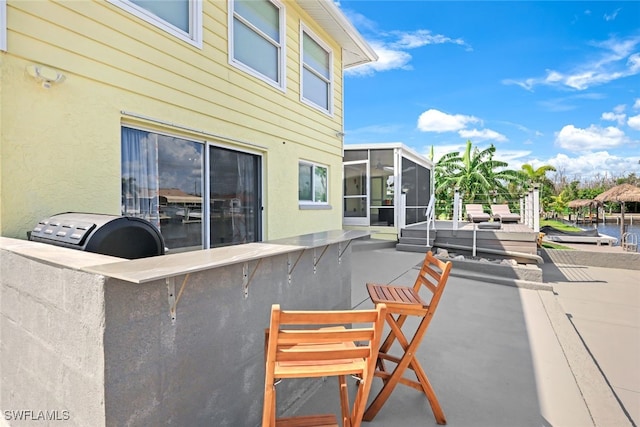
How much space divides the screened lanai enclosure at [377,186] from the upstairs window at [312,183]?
4.50 meters

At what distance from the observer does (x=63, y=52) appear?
2795mm

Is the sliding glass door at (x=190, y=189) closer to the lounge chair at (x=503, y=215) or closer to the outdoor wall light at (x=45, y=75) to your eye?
the outdoor wall light at (x=45, y=75)

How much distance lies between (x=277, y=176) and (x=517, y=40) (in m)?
19.2

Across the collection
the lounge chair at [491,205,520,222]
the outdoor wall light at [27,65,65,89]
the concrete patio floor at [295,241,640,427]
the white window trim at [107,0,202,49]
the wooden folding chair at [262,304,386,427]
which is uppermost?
the white window trim at [107,0,202,49]

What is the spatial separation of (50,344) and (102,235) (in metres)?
0.70

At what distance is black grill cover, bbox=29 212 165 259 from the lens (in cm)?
203

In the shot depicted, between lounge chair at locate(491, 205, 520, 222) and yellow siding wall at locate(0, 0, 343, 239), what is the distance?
9867 mm

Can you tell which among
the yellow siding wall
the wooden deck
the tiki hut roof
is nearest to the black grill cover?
the yellow siding wall

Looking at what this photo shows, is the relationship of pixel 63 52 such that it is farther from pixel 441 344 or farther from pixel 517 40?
pixel 517 40

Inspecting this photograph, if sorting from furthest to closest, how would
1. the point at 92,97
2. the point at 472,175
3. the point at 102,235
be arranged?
1. the point at 472,175
2. the point at 92,97
3. the point at 102,235

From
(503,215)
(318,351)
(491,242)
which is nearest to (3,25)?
(318,351)

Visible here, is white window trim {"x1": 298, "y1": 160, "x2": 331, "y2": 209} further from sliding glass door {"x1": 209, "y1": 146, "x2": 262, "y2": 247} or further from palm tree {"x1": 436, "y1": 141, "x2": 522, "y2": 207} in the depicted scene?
palm tree {"x1": 436, "y1": 141, "x2": 522, "y2": 207}

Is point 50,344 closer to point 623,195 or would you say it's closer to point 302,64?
point 302,64

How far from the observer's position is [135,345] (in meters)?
1.41
